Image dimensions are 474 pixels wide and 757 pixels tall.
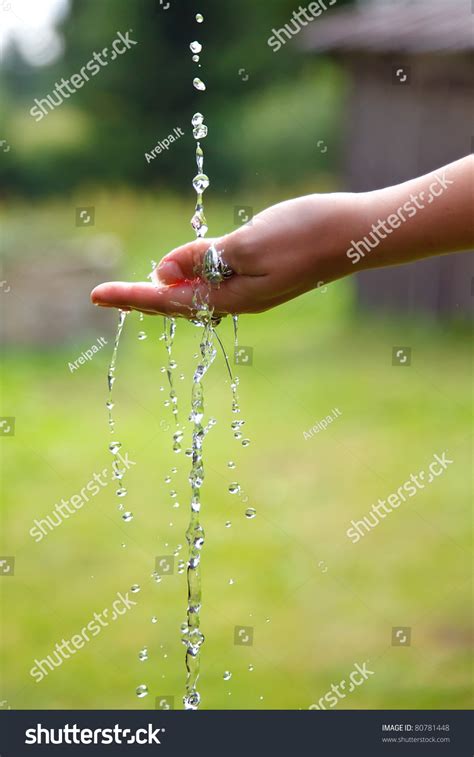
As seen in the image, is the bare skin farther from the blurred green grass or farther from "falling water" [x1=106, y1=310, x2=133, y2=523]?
the blurred green grass

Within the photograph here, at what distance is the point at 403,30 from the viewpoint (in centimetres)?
577

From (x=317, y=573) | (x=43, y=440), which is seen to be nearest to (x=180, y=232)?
(x=43, y=440)

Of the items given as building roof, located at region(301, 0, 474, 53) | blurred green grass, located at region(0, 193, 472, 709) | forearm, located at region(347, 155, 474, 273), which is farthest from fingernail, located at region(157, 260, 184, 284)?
building roof, located at region(301, 0, 474, 53)

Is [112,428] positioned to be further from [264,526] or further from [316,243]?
[316,243]

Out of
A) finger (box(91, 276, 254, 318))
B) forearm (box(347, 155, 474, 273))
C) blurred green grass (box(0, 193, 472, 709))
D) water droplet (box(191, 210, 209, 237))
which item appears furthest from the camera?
blurred green grass (box(0, 193, 472, 709))

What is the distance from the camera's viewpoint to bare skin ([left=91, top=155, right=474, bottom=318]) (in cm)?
155

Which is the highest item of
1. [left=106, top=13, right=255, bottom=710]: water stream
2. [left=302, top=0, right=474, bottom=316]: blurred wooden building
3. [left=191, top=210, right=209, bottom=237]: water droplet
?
[left=302, top=0, right=474, bottom=316]: blurred wooden building

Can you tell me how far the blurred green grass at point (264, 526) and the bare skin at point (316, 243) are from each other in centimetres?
145

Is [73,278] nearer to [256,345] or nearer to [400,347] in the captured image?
[256,345]

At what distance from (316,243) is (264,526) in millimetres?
2318

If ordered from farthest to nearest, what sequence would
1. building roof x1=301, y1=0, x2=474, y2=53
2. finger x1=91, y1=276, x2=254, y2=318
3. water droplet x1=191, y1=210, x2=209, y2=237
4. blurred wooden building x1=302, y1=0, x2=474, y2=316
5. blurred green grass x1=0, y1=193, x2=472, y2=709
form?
blurred wooden building x1=302, y1=0, x2=474, y2=316 → building roof x1=301, y1=0, x2=474, y2=53 → blurred green grass x1=0, y1=193, x2=472, y2=709 → water droplet x1=191, y1=210, x2=209, y2=237 → finger x1=91, y1=276, x2=254, y2=318

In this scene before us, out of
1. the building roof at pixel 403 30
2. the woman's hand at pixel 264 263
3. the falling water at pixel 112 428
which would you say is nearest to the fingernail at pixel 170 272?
the woman's hand at pixel 264 263

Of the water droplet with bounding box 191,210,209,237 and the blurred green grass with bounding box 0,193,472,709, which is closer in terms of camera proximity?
the water droplet with bounding box 191,210,209,237

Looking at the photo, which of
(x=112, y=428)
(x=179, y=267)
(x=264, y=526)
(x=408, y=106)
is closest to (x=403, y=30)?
(x=408, y=106)
